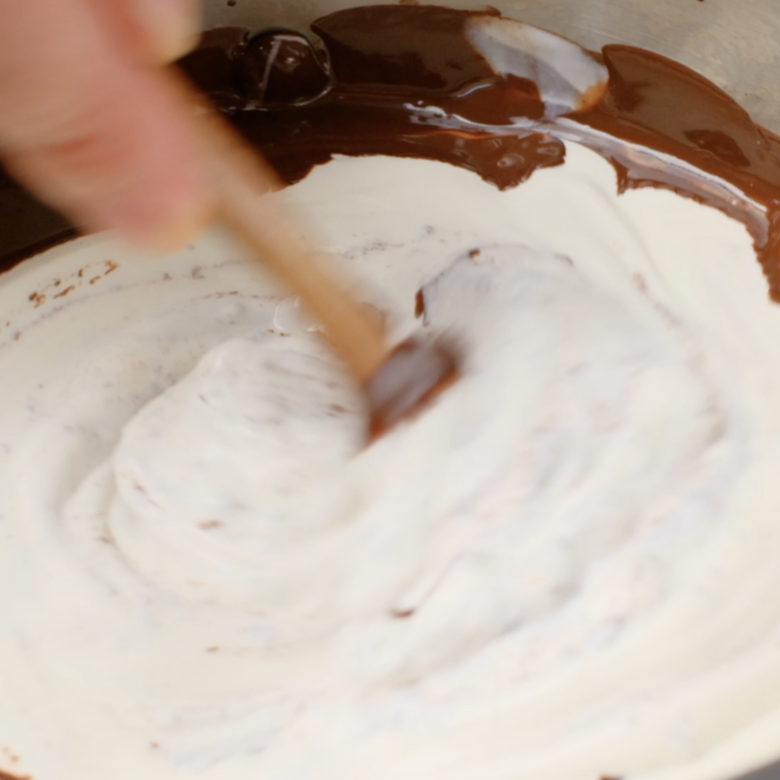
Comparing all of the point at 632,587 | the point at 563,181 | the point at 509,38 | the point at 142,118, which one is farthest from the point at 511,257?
the point at 142,118

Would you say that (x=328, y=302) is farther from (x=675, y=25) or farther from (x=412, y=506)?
(x=675, y=25)

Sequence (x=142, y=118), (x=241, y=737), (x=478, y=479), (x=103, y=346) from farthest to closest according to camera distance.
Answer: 1. (x=103, y=346)
2. (x=478, y=479)
3. (x=241, y=737)
4. (x=142, y=118)

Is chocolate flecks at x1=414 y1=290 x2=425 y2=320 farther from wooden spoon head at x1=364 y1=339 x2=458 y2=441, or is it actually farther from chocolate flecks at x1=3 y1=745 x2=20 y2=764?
chocolate flecks at x1=3 y1=745 x2=20 y2=764

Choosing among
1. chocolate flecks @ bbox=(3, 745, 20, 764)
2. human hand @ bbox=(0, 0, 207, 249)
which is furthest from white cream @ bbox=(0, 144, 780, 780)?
human hand @ bbox=(0, 0, 207, 249)

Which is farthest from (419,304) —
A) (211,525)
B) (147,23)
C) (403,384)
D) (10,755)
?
(10,755)

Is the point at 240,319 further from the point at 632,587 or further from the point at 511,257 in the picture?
the point at 632,587
